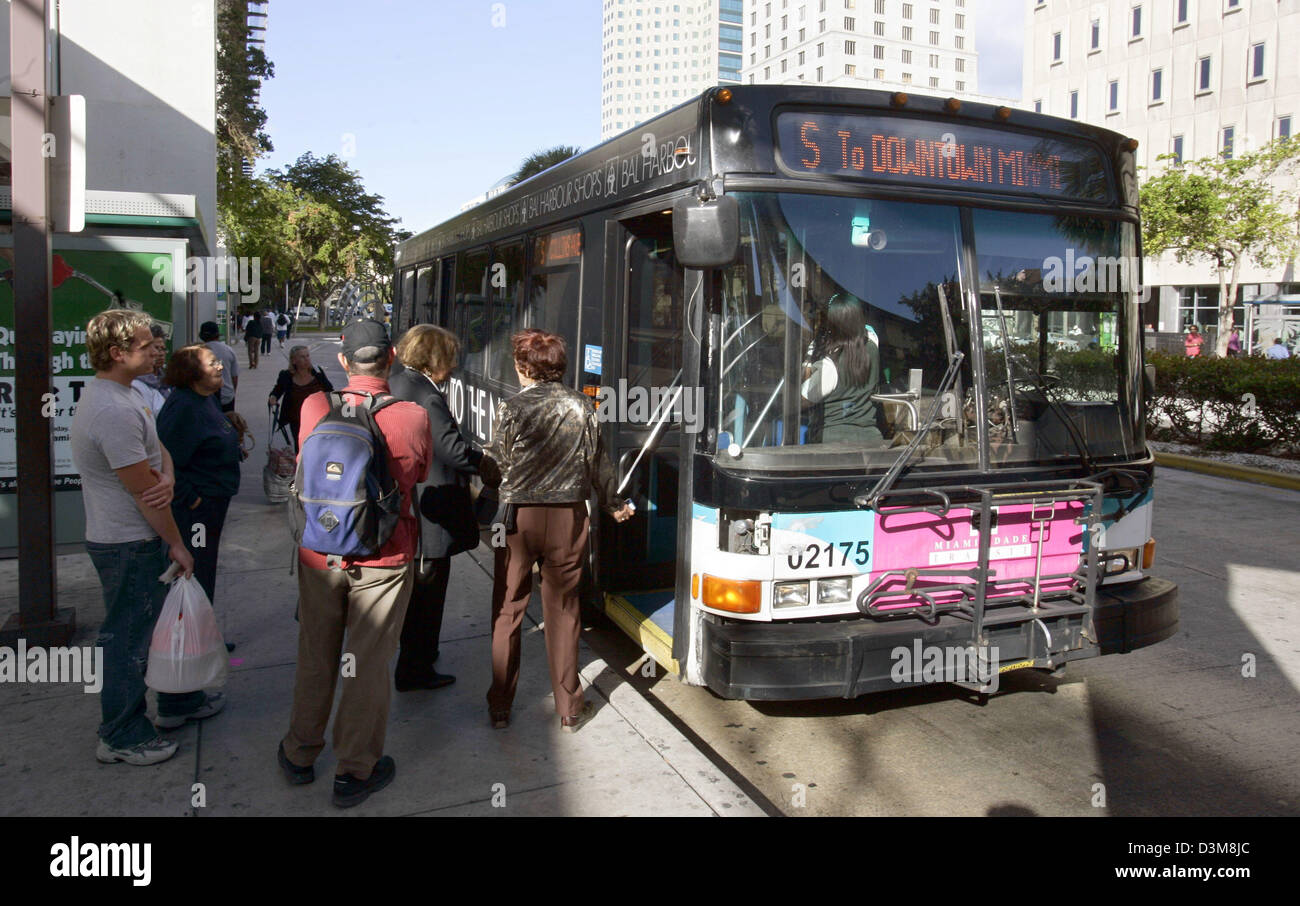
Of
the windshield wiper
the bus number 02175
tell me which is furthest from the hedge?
the bus number 02175

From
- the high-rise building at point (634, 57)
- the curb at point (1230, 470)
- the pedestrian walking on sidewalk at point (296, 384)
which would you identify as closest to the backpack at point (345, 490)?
the pedestrian walking on sidewalk at point (296, 384)

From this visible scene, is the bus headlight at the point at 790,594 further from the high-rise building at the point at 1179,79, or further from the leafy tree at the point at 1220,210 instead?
→ the high-rise building at the point at 1179,79

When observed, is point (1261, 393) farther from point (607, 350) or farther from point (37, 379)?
point (37, 379)

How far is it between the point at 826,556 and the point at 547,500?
4.06 feet

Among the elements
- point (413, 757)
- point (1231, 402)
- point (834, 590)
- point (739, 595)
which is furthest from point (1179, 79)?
point (413, 757)

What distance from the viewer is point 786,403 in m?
4.45

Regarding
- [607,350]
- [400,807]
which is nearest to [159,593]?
[400,807]

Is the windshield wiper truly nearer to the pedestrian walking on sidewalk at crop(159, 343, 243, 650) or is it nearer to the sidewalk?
the sidewalk

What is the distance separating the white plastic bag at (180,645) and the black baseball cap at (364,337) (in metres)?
1.18

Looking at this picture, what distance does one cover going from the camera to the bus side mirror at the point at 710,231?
4.16 metres

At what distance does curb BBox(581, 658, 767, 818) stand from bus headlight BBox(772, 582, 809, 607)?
2.45 feet

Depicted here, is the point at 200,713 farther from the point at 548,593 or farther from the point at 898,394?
the point at 898,394

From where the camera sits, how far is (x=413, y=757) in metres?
4.44
